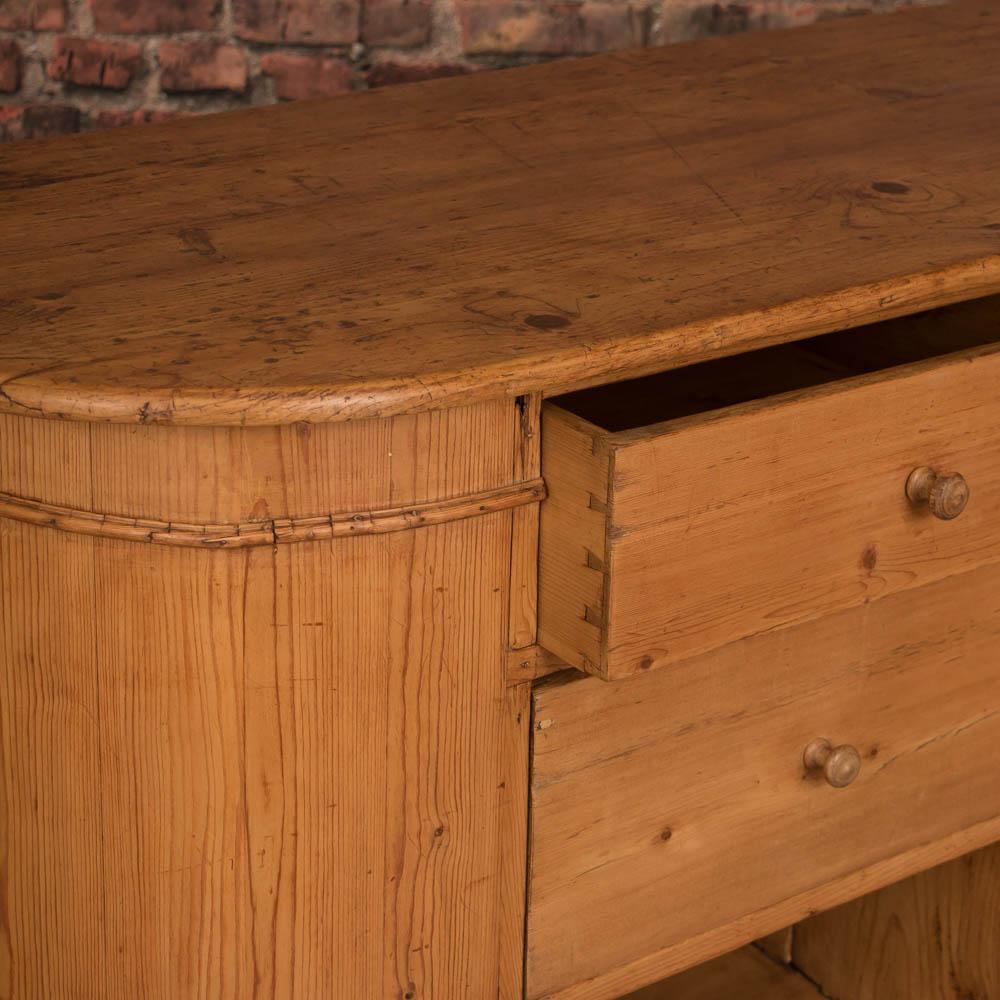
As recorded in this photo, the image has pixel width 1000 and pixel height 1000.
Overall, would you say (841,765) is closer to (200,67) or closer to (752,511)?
(752,511)

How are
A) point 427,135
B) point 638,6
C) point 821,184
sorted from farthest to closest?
point 638,6 < point 427,135 < point 821,184

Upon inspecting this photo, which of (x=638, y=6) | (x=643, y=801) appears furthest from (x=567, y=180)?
(x=638, y=6)

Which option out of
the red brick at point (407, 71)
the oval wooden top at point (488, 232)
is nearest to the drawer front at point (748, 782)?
the oval wooden top at point (488, 232)

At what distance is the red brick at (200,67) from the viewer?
5.88ft

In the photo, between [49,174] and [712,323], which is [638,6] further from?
[712,323]

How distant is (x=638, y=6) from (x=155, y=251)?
98 cm

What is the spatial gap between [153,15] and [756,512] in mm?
1007

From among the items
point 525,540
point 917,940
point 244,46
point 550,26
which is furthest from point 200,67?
point 917,940

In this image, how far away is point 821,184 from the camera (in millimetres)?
1299

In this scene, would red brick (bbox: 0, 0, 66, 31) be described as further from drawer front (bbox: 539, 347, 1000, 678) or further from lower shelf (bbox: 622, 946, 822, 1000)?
lower shelf (bbox: 622, 946, 822, 1000)

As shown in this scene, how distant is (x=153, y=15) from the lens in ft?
5.79

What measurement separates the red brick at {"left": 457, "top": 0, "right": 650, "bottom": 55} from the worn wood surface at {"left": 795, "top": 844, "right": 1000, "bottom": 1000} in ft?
3.22

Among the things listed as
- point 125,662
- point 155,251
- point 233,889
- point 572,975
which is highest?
point 155,251

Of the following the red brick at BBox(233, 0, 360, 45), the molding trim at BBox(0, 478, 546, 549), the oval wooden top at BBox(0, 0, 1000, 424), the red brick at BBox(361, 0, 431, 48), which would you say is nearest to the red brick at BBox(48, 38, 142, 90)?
the red brick at BBox(233, 0, 360, 45)
